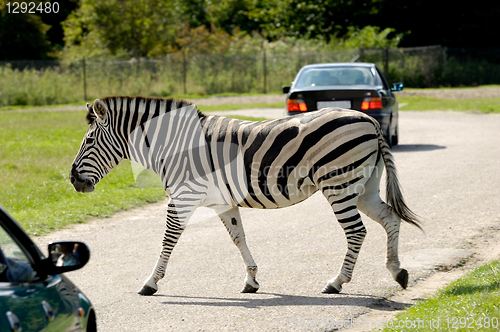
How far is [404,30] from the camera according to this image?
39.9m

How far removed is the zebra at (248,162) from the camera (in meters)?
5.27

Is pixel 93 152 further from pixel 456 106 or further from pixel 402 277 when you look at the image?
pixel 456 106

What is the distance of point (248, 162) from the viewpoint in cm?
547

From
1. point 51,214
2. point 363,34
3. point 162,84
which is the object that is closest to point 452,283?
point 51,214

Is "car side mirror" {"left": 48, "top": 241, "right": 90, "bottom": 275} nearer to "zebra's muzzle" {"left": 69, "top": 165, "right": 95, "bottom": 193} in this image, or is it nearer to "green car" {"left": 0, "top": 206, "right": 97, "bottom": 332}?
"green car" {"left": 0, "top": 206, "right": 97, "bottom": 332}

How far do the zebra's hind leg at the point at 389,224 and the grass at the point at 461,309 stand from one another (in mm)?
376

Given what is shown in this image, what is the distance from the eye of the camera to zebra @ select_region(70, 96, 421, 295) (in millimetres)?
5270

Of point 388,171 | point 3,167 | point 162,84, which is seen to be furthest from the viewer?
point 162,84

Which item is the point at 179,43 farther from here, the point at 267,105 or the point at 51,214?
the point at 51,214

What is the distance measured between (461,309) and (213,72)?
30381 millimetres

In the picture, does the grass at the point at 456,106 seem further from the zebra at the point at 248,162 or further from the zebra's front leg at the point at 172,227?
the zebra's front leg at the point at 172,227

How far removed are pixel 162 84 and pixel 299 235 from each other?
26.3m

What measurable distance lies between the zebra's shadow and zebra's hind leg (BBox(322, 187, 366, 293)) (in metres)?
0.11

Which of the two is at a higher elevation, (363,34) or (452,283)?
(363,34)
